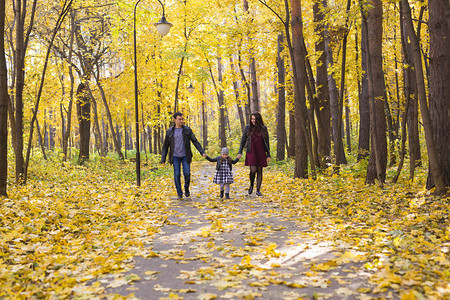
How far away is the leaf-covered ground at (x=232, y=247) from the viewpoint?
3654 mm

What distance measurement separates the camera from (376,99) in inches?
400

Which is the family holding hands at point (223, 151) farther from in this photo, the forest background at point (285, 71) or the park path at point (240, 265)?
the forest background at point (285, 71)

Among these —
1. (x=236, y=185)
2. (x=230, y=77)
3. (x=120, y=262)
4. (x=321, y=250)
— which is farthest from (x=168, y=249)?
(x=230, y=77)

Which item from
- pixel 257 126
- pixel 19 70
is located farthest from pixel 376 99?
pixel 19 70

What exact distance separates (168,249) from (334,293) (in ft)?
8.30

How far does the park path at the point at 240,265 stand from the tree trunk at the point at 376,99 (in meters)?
4.10

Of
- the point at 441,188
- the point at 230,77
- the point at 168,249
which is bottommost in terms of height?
the point at 168,249

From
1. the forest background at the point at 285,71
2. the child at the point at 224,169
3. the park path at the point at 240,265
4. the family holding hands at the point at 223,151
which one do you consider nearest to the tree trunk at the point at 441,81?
the forest background at the point at 285,71

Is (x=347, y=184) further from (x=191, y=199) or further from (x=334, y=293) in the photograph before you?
(x=334, y=293)

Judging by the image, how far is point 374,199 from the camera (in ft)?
26.9

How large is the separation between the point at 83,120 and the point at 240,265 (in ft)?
66.3

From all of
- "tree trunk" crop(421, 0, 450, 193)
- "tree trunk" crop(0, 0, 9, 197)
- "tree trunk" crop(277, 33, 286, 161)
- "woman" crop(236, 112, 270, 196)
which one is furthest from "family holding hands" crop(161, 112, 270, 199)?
"tree trunk" crop(277, 33, 286, 161)

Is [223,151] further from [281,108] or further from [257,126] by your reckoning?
[281,108]

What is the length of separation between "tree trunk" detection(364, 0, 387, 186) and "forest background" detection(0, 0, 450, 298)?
0.03 metres
